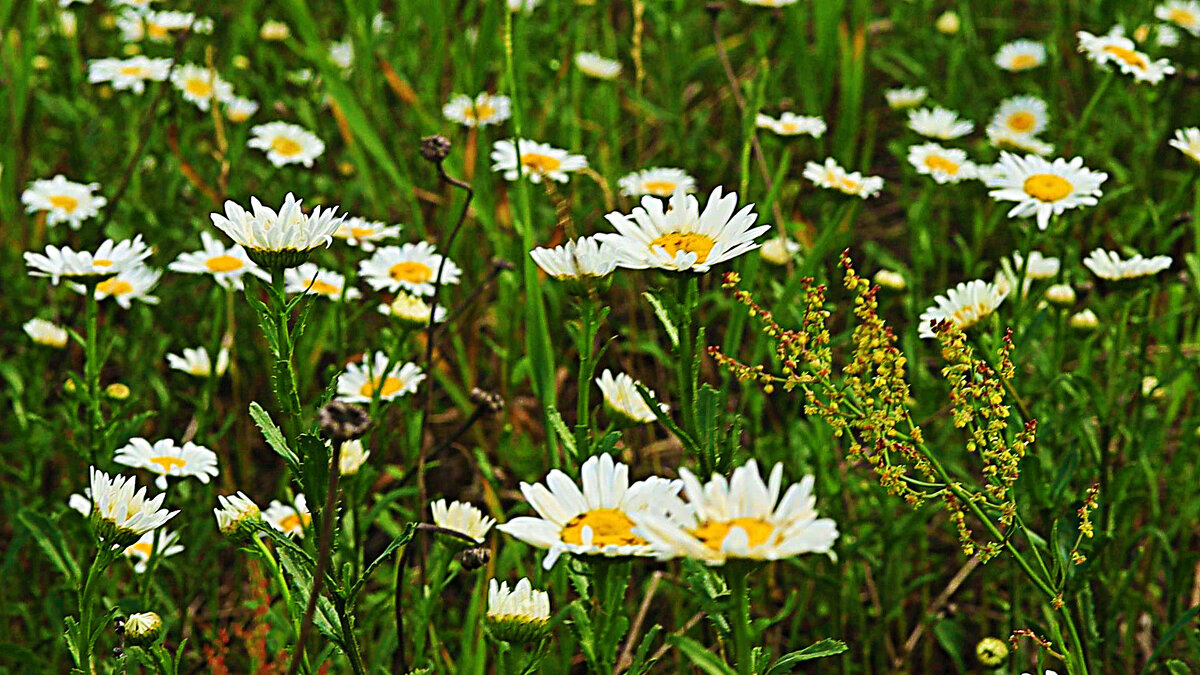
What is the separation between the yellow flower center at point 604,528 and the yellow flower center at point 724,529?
0.56ft

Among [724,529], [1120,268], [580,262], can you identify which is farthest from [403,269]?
[724,529]

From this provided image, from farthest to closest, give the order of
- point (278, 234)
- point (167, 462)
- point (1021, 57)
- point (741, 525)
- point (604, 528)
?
point (1021, 57), point (167, 462), point (278, 234), point (604, 528), point (741, 525)

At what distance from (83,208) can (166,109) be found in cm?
78

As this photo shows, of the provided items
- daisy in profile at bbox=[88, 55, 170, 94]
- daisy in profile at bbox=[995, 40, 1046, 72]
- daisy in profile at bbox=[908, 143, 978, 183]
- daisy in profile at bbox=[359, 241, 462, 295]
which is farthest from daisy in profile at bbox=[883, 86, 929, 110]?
daisy in profile at bbox=[88, 55, 170, 94]

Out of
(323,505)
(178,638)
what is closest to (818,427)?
(323,505)

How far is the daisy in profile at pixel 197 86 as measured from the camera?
310 cm

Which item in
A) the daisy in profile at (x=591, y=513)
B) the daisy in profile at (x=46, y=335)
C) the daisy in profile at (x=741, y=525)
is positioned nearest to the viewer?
the daisy in profile at (x=741, y=525)

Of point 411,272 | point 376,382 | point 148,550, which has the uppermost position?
point 411,272

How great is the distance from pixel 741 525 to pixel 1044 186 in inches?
53.2

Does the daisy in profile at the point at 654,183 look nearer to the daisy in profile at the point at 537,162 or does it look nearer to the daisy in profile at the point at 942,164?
the daisy in profile at the point at 537,162

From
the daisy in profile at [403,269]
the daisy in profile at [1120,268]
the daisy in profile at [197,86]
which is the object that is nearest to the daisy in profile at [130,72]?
the daisy in profile at [197,86]

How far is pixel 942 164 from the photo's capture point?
2529mm

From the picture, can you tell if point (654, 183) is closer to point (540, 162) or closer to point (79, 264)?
point (540, 162)

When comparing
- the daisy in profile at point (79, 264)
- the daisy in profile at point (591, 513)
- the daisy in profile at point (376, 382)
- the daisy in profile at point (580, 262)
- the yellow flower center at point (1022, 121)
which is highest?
the daisy in profile at point (580, 262)
